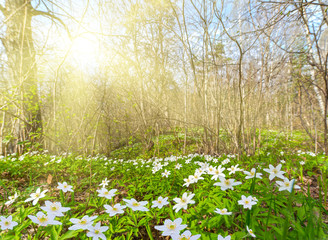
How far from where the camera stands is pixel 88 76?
3898 millimetres

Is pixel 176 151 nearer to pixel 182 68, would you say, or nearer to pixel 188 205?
pixel 188 205

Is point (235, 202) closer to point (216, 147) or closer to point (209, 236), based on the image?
point (209, 236)

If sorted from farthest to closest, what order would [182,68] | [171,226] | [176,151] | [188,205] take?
[182,68] → [176,151] → [188,205] → [171,226]

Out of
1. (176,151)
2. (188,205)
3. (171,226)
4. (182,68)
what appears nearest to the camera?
(171,226)

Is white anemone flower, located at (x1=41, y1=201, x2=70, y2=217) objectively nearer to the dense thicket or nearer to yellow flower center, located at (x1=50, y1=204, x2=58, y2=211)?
yellow flower center, located at (x1=50, y1=204, x2=58, y2=211)

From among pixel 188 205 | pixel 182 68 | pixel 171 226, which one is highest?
pixel 182 68

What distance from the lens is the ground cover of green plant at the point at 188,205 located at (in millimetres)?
876

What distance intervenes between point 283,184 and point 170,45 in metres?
4.78

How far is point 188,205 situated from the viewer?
4.48 feet

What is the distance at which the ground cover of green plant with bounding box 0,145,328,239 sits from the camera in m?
0.88

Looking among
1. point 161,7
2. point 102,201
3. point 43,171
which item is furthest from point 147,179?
point 161,7

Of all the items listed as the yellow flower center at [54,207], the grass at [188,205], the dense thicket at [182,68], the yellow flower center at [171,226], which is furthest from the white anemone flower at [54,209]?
the dense thicket at [182,68]

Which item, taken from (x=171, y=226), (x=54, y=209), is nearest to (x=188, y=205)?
(x=171, y=226)

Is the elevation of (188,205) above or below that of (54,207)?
below
